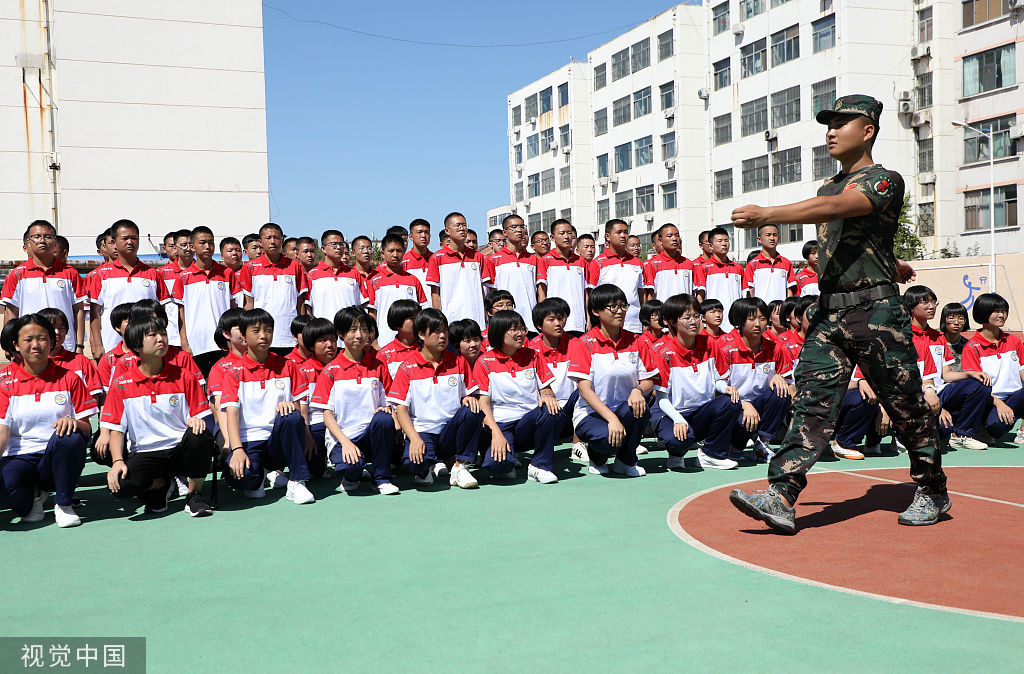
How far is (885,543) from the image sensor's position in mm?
4504

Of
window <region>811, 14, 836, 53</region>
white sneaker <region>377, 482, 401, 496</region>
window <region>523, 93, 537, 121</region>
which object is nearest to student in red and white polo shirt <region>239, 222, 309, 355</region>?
white sneaker <region>377, 482, 401, 496</region>

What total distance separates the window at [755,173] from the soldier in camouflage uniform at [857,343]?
3536cm

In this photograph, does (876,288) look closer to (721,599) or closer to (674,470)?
(721,599)

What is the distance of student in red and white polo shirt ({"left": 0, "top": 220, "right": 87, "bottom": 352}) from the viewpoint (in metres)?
7.33

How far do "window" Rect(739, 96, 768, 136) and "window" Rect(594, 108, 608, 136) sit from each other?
36.7 ft

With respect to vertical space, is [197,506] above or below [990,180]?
below

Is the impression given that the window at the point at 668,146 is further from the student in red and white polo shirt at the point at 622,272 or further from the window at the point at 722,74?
the student in red and white polo shirt at the point at 622,272

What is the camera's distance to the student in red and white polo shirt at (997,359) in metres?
7.89

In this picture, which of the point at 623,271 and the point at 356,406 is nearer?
the point at 356,406

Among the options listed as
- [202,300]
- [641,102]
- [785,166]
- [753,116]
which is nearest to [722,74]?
[753,116]

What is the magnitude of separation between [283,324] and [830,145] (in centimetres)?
540

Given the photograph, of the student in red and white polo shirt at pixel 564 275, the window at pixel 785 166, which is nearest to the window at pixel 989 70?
the window at pixel 785 166

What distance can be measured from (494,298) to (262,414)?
2690 mm

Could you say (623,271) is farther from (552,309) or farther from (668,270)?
(552,309)
